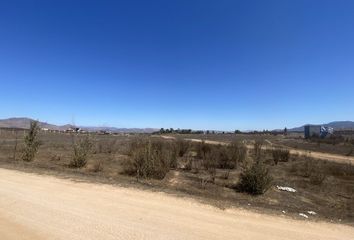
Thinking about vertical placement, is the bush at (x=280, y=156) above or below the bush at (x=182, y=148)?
below

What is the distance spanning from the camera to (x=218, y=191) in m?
13.2

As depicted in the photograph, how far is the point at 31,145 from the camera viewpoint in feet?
71.5

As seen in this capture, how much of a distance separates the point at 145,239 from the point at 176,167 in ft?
40.9

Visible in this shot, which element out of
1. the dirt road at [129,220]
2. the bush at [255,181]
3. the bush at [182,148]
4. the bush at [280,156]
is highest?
the bush at [182,148]

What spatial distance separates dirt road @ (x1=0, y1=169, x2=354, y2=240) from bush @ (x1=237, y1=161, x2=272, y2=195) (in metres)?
3.59

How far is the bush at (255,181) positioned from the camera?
43.3ft

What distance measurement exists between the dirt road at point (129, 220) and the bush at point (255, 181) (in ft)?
11.8

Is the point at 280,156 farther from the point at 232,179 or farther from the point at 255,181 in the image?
the point at 255,181

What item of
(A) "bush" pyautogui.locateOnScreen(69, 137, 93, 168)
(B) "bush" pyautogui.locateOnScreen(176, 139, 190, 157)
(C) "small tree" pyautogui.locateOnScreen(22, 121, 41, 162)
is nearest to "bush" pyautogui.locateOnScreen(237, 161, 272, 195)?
(A) "bush" pyautogui.locateOnScreen(69, 137, 93, 168)

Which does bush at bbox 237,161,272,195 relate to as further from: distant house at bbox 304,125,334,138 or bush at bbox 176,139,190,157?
distant house at bbox 304,125,334,138

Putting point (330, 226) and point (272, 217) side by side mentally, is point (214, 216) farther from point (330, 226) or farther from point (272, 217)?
point (330, 226)

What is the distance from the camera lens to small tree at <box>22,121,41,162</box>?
21.0 metres

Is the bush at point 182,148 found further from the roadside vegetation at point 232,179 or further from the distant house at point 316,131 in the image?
the distant house at point 316,131

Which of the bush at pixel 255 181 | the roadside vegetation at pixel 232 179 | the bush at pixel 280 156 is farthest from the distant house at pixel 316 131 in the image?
the bush at pixel 255 181
